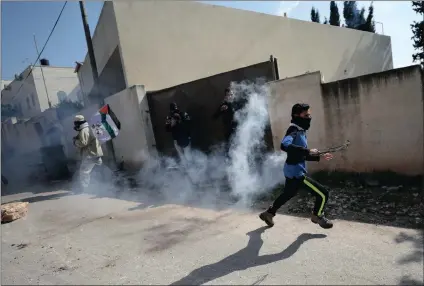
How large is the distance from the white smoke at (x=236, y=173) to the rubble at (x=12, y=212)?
1908 mm

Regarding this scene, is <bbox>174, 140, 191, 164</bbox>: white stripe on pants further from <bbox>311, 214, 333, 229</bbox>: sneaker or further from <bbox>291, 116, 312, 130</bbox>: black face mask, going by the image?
<bbox>311, 214, 333, 229</bbox>: sneaker

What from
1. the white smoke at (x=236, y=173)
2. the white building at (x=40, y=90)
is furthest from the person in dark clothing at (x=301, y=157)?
the white building at (x=40, y=90)

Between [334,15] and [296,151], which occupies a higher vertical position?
[334,15]

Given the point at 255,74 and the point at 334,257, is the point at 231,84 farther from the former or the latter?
the point at 334,257

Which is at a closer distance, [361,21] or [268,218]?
[268,218]

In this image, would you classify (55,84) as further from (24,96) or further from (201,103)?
(201,103)

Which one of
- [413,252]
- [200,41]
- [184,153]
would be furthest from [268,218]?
[200,41]

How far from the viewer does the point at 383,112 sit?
4.25m

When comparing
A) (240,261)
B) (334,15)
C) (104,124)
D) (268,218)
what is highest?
(334,15)

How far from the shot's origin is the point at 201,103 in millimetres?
6957

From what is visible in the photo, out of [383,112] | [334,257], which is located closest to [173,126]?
[383,112]

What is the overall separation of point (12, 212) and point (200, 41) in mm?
7408

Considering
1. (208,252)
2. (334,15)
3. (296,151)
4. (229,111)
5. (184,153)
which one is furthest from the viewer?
(334,15)

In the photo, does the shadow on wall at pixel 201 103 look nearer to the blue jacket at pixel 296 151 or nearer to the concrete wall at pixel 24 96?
the blue jacket at pixel 296 151
